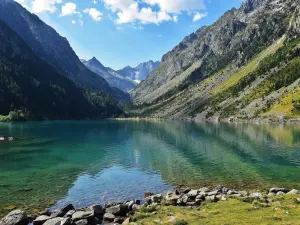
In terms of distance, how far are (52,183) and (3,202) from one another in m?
12.3

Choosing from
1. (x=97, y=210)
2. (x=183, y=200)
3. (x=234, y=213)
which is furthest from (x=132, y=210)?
(x=234, y=213)

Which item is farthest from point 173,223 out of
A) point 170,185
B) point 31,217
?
point 170,185

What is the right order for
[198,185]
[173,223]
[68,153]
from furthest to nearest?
[68,153]
[198,185]
[173,223]

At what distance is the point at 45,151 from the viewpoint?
98.4m

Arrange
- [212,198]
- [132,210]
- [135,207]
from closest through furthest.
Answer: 1. [132,210]
2. [212,198]
3. [135,207]

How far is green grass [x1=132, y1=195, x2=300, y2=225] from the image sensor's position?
2798 cm

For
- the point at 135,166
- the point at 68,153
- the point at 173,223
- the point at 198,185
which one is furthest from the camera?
the point at 68,153

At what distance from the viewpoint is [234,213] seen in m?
31.0

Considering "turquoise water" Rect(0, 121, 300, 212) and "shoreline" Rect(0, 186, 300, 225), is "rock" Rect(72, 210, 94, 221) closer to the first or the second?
"shoreline" Rect(0, 186, 300, 225)

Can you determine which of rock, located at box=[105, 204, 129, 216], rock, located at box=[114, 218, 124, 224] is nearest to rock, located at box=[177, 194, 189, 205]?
rock, located at box=[105, 204, 129, 216]

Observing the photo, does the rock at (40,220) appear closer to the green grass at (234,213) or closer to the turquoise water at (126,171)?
the turquoise water at (126,171)

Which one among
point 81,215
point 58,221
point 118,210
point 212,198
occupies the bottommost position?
point 118,210

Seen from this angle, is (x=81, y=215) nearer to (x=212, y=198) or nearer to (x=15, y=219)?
(x=15, y=219)

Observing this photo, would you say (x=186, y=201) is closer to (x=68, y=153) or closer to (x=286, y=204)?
(x=286, y=204)
